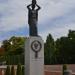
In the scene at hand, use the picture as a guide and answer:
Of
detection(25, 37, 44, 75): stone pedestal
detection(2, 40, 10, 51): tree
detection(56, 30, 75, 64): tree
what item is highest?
detection(2, 40, 10, 51): tree

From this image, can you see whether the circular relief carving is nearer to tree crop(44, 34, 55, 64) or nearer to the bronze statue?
the bronze statue

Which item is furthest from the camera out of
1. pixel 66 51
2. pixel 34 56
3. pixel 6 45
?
pixel 6 45

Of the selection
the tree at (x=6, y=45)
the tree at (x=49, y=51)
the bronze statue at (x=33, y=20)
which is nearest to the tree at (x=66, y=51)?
the tree at (x=49, y=51)

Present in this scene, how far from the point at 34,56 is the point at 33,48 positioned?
0.37 meters

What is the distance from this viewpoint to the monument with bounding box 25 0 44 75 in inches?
620

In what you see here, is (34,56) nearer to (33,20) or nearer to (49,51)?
(33,20)

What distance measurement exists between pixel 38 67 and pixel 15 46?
201 ft

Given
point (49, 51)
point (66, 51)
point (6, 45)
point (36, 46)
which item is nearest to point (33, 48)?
point (36, 46)

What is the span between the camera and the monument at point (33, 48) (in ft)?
51.7

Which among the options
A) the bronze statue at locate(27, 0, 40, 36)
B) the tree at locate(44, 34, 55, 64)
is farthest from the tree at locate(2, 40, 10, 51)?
the bronze statue at locate(27, 0, 40, 36)

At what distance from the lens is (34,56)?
15750mm

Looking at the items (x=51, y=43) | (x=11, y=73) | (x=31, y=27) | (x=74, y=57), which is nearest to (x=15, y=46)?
(x=51, y=43)

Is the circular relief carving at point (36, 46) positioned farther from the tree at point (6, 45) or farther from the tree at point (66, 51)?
the tree at point (6, 45)

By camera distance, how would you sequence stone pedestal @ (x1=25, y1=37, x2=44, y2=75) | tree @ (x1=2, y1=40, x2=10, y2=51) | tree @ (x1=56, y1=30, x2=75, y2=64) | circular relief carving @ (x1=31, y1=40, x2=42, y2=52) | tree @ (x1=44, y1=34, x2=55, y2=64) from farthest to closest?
tree @ (x1=2, y1=40, x2=10, y2=51)
tree @ (x1=44, y1=34, x2=55, y2=64)
tree @ (x1=56, y1=30, x2=75, y2=64)
circular relief carving @ (x1=31, y1=40, x2=42, y2=52)
stone pedestal @ (x1=25, y1=37, x2=44, y2=75)
